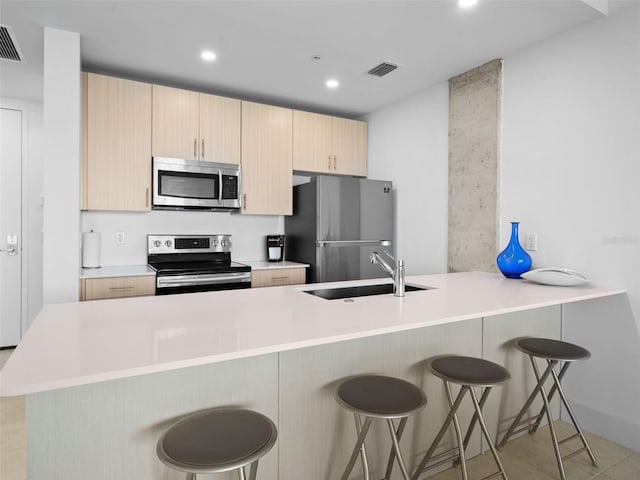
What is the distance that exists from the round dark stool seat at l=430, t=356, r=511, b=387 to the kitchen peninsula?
0.16m

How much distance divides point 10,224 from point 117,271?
192cm

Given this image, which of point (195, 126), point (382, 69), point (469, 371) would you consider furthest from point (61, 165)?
point (469, 371)

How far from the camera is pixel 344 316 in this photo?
4.87 feet

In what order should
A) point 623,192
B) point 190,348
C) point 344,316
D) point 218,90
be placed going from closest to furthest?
point 190,348
point 344,316
point 623,192
point 218,90

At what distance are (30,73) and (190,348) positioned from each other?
3477 millimetres

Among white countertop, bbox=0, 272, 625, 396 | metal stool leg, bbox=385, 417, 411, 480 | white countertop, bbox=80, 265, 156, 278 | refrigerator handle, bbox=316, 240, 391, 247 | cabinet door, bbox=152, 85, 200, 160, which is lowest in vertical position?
metal stool leg, bbox=385, 417, 411, 480

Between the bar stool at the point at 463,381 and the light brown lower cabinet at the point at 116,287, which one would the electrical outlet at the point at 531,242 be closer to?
the bar stool at the point at 463,381

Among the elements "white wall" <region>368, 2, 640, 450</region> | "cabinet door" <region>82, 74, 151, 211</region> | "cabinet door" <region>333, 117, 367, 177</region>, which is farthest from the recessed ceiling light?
"white wall" <region>368, 2, 640, 450</region>

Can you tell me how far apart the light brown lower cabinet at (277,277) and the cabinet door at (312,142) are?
3.46ft

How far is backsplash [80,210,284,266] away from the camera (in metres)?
3.36

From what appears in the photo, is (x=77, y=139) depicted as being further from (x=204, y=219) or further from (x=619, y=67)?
(x=619, y=67)

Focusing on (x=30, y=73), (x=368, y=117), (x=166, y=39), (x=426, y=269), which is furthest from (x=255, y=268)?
(x=30, y=73)

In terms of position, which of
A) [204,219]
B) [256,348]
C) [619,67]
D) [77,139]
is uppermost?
[619,67]

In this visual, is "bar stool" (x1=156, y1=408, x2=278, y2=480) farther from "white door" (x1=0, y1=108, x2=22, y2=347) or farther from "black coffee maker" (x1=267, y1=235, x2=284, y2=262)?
"white door" (x1=0, y1=108, x2=22, y2=347)
